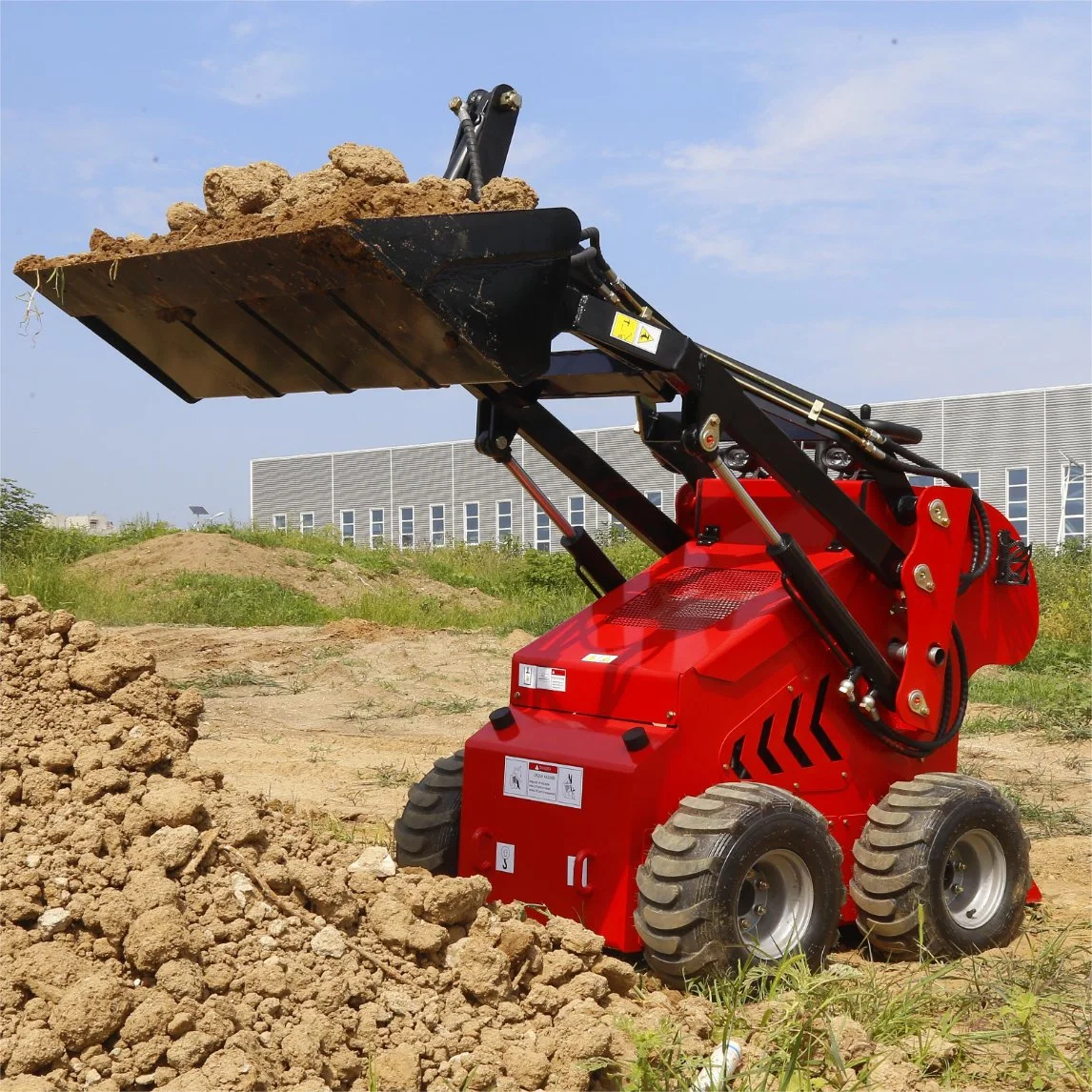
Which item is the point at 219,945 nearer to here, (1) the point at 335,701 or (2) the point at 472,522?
(1) the point at 335,701

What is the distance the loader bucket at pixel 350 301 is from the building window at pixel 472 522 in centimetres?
3082

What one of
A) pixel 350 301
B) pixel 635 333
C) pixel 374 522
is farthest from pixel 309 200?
pixel 374 522

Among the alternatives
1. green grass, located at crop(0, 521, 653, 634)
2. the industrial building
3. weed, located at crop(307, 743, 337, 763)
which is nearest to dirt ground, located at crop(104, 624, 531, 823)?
weed, located at crop(307, 743, 337, 763)

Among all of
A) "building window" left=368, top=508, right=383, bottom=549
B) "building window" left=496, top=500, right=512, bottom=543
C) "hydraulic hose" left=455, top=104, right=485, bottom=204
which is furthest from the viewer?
"building window" left=368, top=508, right=383, bottom=549

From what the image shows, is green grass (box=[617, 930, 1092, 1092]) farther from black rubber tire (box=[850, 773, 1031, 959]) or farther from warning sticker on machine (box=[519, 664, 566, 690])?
warning sticker on machine (box=[519, 664, 566, 690])

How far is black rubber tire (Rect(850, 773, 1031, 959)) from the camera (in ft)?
14.6

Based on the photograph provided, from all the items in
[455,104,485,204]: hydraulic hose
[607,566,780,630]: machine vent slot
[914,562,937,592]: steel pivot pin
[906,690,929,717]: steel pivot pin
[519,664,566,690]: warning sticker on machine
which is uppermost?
[455,104,485,204]: hydraulic hose

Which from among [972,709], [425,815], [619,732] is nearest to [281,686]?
[972,709]

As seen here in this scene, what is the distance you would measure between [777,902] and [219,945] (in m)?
1.79

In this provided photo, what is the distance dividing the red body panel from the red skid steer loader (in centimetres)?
1

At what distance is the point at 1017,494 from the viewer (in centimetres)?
2812

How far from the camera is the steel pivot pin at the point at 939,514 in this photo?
4.89m

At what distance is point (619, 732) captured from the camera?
4.36 metres

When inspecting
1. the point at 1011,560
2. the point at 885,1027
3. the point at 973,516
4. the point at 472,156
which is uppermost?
the point at 472,156
